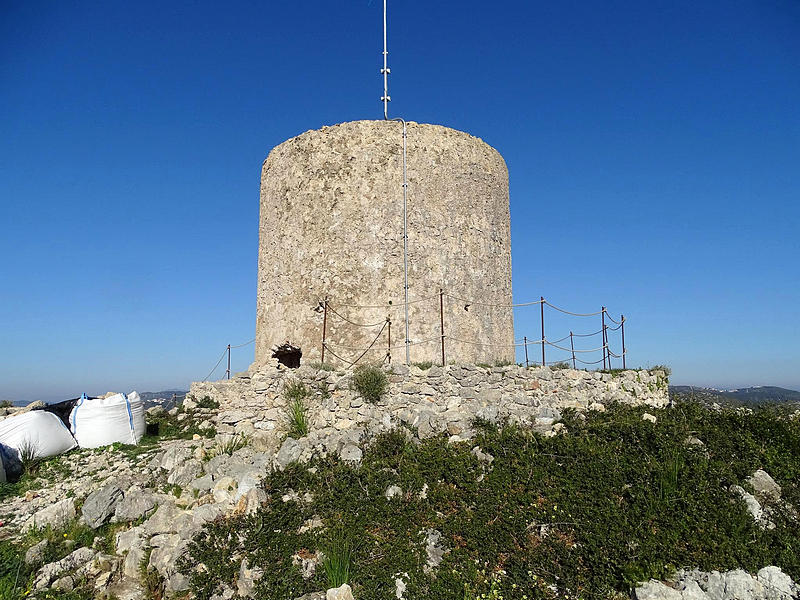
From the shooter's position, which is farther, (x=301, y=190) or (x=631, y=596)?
(x=301, y=190)

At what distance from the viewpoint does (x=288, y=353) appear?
13.1 metres

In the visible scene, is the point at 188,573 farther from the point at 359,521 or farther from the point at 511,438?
the point at 511,438

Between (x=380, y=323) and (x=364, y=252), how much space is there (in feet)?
5.36

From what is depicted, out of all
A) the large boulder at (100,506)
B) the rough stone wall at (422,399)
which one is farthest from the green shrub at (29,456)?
the rough stone wall at (422,399)

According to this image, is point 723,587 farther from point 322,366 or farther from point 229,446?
point 322,366

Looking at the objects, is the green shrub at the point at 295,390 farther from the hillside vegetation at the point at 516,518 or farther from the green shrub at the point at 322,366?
the hillside vegetation at the point at 516,518

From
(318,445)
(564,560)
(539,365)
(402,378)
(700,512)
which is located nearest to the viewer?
(564,560)

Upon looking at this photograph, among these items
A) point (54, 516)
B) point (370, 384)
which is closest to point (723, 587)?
point (370, 384)

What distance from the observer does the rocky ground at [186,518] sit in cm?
584

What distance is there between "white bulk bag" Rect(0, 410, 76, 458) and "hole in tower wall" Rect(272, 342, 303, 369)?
464 cm

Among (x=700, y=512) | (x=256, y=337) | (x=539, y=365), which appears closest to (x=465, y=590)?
(x=700, y=512)

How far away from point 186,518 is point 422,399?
4.64 metres

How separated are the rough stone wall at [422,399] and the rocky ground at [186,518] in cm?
41

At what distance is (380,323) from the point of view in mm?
11805
